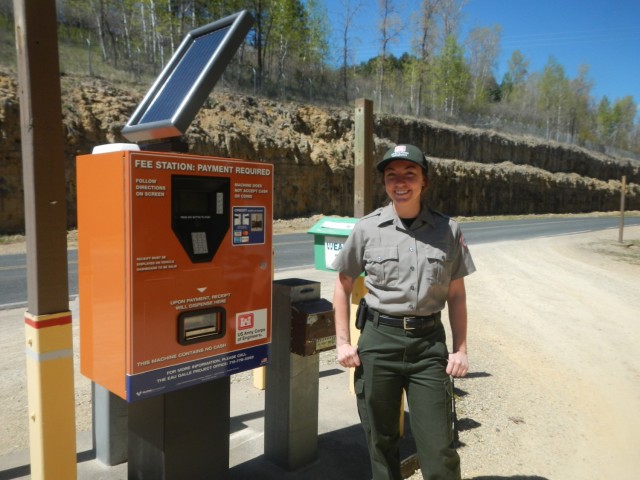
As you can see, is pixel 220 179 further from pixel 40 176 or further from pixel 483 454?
pixel 483 454

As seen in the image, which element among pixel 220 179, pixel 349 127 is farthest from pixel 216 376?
pixel 349 127

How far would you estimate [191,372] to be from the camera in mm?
2588

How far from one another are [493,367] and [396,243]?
3845 mm

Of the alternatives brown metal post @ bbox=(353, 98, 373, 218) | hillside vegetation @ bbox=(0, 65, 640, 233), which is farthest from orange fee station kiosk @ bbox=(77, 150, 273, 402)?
hillside vegetation @ bbox=(0, 65, 640, 233)

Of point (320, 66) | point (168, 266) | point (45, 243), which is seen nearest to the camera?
point (45, 243)

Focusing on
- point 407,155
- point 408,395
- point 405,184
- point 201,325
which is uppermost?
point 407,155

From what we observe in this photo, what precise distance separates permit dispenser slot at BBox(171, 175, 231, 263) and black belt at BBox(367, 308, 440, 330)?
87 centimetres

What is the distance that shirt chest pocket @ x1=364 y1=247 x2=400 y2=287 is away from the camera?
2.58 m

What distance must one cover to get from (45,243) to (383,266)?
148 centimetres

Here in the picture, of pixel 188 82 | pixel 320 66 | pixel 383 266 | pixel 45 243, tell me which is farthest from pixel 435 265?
pixel 320 66

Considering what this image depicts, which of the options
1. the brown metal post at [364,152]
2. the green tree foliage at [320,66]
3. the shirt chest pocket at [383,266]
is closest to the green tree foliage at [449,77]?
the green tree foliage at [320,66]

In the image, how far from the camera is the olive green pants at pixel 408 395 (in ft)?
8.07

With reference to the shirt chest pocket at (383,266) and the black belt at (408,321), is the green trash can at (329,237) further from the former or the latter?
the black belt at (408,321)

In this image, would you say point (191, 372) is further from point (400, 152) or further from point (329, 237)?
point (329, 237)
